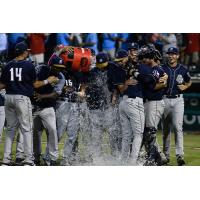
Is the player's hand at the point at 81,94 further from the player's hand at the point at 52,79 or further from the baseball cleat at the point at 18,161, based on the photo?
the baseball cleat at the point at 18,161

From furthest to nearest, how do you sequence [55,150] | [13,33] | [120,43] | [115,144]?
[120,43] → [13,33] → [115,144] → [55,150]

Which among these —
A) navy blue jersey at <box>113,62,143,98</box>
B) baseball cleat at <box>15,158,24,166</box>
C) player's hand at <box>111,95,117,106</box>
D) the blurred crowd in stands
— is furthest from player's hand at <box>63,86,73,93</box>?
the blurred crowd in stands

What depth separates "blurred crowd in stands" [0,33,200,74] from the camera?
727 inches

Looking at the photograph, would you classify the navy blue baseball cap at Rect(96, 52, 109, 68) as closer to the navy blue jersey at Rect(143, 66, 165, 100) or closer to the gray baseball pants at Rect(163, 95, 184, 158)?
the navy blue jersey at Rect(143, 66, 165, 100)

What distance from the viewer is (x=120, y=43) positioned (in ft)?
63.5

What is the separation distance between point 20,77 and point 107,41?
7407mm

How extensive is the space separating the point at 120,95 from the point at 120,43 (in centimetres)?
644

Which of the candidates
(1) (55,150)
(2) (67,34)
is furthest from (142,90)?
(2) (67,34)

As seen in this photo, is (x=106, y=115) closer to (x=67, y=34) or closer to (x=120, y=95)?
(x=120, y=95)

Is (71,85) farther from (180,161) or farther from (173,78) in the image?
(180,161)

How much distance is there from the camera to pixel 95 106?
13.1 meters

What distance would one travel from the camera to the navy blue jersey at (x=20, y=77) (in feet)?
38.8

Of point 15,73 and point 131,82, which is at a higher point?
point 15,73

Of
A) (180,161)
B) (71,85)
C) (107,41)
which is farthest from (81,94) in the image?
(107,41)
